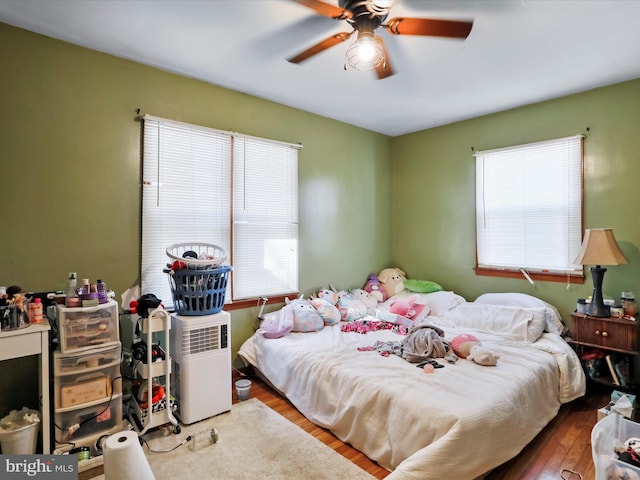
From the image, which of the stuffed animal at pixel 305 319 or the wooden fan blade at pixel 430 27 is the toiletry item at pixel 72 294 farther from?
the wooden fan blade at pixel 430 27

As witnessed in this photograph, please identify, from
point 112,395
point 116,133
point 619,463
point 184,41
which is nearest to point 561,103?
point 619,463

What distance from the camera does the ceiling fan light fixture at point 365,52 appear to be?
5.75 ft

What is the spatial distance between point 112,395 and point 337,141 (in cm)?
321

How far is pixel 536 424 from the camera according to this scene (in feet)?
7.08

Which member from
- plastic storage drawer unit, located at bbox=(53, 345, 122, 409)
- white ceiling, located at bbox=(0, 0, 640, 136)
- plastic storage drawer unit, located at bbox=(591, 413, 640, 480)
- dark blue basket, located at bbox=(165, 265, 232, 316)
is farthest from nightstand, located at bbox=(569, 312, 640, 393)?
plastic storage drawer unit, located at bbox=(53, 345, 122, 409)

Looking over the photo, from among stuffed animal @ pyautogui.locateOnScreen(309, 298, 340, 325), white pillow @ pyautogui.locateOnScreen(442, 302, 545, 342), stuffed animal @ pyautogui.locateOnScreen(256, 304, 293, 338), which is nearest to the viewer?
white pillow @ pyautogui.locateOnScreen(442, 302, 545, 342)

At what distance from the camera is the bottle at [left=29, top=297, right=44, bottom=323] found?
1946mm

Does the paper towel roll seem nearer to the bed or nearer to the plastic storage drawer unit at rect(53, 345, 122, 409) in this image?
the plastic storage drawer unit at rect(53, 345, 122, 409)

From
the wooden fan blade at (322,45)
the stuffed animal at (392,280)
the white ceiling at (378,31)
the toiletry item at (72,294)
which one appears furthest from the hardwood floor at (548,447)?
the white ceiling at (378,31)

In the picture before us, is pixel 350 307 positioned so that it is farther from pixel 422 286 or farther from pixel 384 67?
pixel 384 67

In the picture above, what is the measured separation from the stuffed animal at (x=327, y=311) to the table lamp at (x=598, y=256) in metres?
2.14

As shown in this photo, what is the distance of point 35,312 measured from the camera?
6.42 ft

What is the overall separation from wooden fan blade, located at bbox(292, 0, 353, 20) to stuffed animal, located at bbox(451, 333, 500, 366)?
2235 millimetres

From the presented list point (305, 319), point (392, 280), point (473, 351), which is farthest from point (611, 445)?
point (392, 280)
